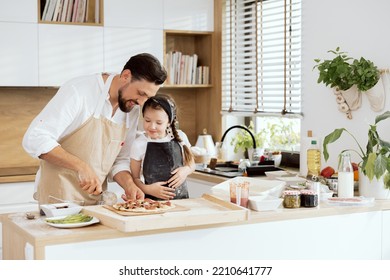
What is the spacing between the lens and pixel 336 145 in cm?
445

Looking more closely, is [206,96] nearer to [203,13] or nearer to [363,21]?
[203,13]

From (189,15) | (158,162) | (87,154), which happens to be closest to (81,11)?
(189,15)

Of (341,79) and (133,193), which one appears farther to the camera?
(341,79)

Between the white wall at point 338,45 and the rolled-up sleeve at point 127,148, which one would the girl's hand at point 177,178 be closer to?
the rolled-up sleeve at point 127,148

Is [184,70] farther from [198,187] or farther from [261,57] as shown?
[198,187]

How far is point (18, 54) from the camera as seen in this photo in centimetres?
476

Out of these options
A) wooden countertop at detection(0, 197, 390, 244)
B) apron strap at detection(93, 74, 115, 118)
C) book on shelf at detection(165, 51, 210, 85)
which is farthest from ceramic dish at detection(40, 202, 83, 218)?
book on shelf at detection(165, 51, 210, 85)

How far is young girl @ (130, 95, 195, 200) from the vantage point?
331cm

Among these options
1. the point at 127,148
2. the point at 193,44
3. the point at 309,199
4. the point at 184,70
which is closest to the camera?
the point at 309,199

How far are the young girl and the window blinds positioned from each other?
1594mm

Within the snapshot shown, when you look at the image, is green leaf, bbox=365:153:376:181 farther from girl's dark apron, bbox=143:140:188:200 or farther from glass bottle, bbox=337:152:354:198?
girl's dark apron, bbox=143:140:188:200

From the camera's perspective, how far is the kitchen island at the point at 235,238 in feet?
8.41

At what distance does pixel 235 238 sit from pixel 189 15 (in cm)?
285

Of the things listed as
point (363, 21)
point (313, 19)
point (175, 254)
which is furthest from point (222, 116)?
point (175, 254)
